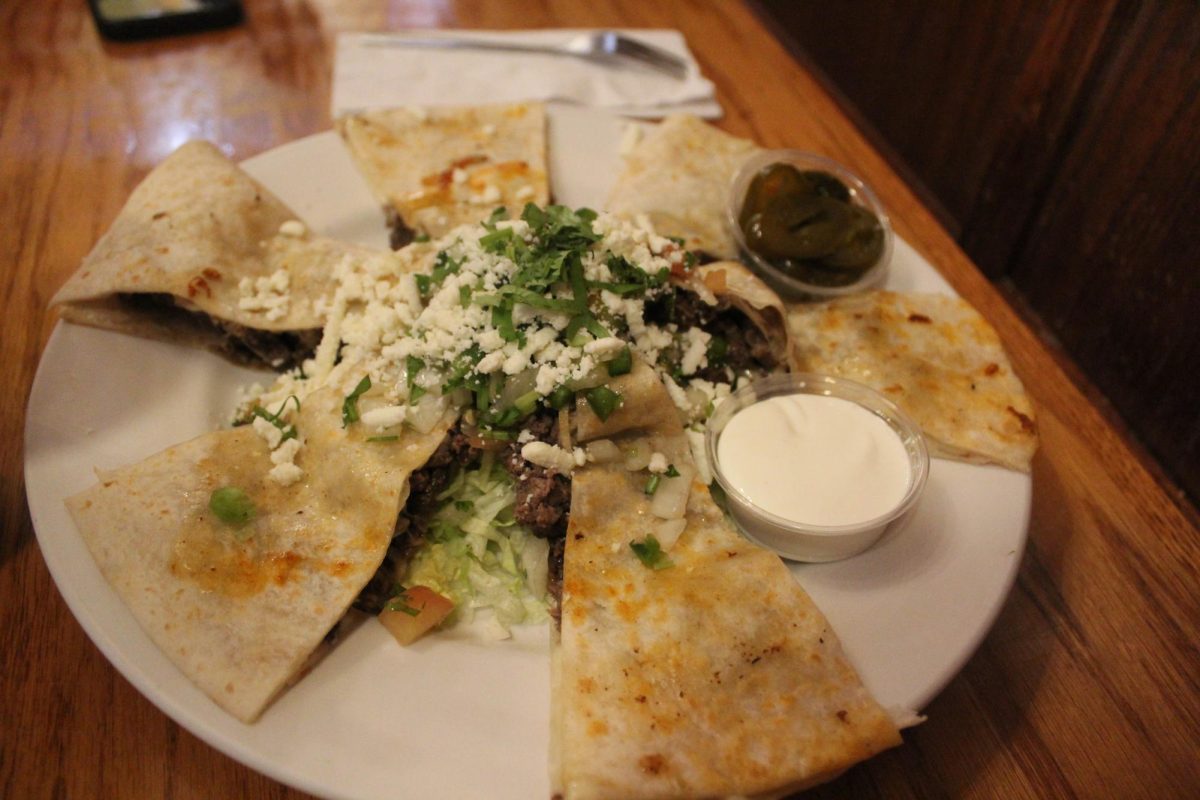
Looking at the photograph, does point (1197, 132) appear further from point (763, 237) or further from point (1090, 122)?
point (763, 237)

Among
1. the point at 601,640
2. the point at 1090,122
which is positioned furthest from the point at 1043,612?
the point at 1090,122

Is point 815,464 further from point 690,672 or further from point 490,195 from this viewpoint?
point 490,195

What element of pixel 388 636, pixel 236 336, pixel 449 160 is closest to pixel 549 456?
pixel 388 636

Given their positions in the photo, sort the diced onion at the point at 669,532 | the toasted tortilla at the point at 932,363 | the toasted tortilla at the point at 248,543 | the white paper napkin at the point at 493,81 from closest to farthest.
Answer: the toasted tortilla at the point at 248,543
the diced onion at the point at 669,532
the toasted tortilla at the point at 932,363
the white paper napkin at the point at 493,81

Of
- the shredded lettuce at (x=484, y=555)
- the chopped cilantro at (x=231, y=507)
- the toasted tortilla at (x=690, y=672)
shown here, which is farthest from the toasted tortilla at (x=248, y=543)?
the toasted tortilla at (x=690, y=672)

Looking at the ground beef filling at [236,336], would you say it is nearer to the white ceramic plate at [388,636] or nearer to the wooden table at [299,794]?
the white ceramic plate at [388,636]
